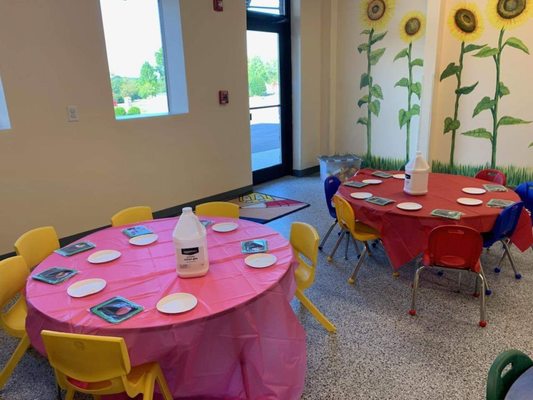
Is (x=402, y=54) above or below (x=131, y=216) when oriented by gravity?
above

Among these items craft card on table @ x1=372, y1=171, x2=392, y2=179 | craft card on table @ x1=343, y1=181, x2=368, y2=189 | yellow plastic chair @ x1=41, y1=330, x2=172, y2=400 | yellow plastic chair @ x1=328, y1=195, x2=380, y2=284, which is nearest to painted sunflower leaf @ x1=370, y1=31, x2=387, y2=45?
craft card on table @ x1=372, y1=171, x2=392, y2=179

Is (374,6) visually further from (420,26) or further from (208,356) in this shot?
(208,356)

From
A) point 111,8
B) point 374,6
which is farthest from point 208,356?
point 374,6

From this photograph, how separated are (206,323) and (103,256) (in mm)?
803

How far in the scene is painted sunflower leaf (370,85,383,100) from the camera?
5800 mm

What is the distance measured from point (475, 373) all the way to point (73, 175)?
3516mm

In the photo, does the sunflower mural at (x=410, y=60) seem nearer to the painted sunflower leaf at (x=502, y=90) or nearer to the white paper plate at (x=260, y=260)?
the painted sunflower leaf at (x=502, y=90)

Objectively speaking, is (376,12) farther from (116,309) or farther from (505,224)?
(116,309)

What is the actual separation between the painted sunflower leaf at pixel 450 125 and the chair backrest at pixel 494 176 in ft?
5.58

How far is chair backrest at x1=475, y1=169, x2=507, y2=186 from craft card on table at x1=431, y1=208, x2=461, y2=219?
3.85 feet

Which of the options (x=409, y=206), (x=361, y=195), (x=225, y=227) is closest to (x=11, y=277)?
(x=225, y=227)

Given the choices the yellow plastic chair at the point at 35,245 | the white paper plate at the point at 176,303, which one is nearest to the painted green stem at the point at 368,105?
the yellow plastic chair at the point at 35,245

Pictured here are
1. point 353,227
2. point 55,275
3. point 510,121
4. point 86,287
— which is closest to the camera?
point 86,287

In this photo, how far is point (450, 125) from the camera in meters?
5.25
